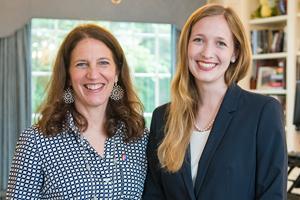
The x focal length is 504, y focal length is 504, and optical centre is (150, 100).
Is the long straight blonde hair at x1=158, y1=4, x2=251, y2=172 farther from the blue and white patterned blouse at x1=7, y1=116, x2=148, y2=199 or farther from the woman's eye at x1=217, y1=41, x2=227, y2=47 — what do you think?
the blue and white patterned blouse at x1=7, y1=116, x2=148, y2=199

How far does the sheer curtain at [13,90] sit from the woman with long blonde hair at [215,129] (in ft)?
11.8

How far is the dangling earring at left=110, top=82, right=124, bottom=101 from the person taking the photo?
7.15 feet

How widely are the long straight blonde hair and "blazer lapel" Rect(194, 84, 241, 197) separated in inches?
3.5

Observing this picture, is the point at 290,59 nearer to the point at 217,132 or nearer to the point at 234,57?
the point at 234,57

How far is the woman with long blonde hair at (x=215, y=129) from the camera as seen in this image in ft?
5.83

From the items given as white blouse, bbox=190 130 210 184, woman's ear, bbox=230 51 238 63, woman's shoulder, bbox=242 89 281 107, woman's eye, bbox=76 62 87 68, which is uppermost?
woman's ear, bbox=230 51 238 63

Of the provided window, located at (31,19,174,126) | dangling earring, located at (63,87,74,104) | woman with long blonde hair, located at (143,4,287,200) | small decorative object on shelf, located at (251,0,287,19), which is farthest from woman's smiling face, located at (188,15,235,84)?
window, located at (31,19,174,126)

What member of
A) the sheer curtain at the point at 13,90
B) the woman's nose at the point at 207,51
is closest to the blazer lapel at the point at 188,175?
the woman's nose at the point at 207,51

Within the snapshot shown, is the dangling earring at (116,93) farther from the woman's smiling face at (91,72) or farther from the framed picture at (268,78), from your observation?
the framed picture at (268,78)

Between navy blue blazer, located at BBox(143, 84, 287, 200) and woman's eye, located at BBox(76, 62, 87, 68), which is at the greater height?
woman's eye, located at BBox(76, 62, 87, 68)

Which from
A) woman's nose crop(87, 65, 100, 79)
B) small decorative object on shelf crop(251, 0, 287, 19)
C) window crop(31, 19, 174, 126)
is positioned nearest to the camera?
woman's nose crop(87, 65, 100, 79)

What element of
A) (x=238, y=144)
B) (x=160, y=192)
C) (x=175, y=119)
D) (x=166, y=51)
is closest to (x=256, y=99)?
(x=238, y=144)

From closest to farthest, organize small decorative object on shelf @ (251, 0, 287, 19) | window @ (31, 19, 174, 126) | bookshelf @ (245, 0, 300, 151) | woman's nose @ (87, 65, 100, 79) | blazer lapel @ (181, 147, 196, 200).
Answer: blazer lapel @ (181, 147, 196, 200) < woman's nose @ (87, 65, 100, 79) < bookshelf @ (245, 0, 300, 151) < small decorative object on shelf @ (251, 0, 287, 19) < window @ (31, 19, 174, 126)

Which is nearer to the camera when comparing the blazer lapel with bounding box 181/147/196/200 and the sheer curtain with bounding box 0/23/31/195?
the blazer lapel with bounding box 181/147/196/200
